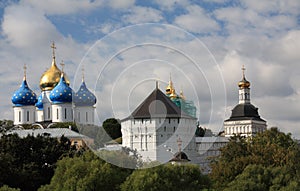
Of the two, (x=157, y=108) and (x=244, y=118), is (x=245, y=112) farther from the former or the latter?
(x=157, y=108)

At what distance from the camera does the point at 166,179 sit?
28391mm

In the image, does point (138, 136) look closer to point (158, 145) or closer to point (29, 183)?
point (158, 145)

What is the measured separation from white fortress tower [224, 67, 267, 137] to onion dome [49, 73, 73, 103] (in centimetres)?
2801

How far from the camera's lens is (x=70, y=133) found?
61.0 m

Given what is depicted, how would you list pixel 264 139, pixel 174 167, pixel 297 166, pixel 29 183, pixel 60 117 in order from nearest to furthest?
1. pixel 174 167
2. pixel 29 183
3. pixel 297 166
4. pixel 264 139
5. pixel 60 117

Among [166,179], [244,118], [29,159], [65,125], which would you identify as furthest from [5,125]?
[244,118]

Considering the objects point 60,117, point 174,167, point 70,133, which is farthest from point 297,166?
point 60,117

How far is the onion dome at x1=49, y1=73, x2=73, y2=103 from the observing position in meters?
73.4

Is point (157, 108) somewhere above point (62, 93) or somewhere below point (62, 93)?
below

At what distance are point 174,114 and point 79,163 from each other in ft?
35.8

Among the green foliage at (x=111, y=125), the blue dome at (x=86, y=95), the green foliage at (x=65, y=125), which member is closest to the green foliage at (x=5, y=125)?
the green foliage at (x=65, y=125)

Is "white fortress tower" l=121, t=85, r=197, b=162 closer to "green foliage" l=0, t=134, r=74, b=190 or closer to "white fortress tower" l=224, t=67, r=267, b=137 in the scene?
"green foliage" l=0, t=134, r=74, b=190

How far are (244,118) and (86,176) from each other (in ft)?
220

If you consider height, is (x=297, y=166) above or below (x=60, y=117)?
below
